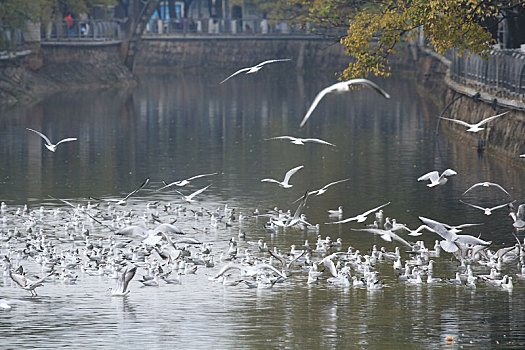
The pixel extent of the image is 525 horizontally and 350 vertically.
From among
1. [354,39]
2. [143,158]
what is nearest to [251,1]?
[143,158]

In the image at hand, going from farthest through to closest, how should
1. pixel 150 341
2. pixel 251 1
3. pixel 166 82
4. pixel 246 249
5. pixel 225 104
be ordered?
pixel 251 1, pixel 166 82, pixel 225 104, pixel 246 249, pixel 150 341

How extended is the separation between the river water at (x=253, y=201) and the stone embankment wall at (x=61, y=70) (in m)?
2.77

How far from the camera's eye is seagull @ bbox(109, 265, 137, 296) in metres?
20.7

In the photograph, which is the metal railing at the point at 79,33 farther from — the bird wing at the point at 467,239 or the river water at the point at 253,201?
the bird wing at the point at 467,239

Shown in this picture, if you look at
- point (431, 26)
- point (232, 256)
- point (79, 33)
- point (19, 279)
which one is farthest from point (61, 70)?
point (19, 279)

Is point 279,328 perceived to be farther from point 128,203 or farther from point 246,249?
point 128,203

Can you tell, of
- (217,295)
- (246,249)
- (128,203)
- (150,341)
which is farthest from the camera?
(128,203)

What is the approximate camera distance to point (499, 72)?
136 ft

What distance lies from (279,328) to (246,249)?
16.1 ft

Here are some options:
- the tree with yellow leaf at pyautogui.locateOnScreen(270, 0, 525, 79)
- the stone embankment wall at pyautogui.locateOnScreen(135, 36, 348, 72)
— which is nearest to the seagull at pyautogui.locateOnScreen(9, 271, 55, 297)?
the tree with yellow leaf at pyautogui.locateOnScreen(270, 0, 525, 79)

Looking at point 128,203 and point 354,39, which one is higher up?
point 354,39

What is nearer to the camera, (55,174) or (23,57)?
(55,174)

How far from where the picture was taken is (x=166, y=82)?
88.8m

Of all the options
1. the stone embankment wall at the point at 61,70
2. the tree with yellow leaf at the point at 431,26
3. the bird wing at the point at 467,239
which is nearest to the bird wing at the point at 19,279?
the bird wing at the point at 467,239
